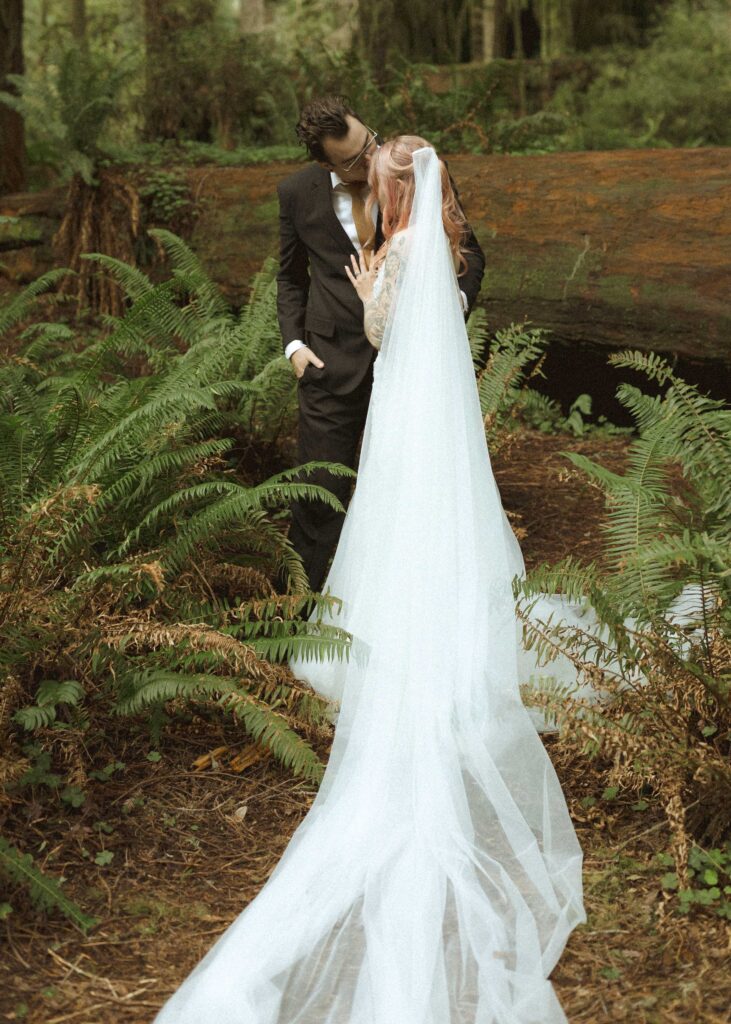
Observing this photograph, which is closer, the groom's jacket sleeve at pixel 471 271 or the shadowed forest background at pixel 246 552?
the shadowed forest background at pixel 246 552

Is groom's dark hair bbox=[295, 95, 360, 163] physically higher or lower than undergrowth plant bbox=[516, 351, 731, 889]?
higher

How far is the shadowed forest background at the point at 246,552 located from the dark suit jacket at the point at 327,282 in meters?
0.43

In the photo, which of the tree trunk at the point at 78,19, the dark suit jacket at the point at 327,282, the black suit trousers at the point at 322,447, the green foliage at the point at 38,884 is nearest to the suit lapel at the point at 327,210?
the dark suit jacket at the point at 327,282

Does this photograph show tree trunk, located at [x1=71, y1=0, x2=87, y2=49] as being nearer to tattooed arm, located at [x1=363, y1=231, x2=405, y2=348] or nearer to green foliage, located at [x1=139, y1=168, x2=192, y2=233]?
green foliage, located at [x1=139, y1=168, x2=192, y2=233]

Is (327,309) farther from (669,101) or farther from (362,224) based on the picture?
(669,101)

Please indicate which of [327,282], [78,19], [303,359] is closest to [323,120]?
[327,282]

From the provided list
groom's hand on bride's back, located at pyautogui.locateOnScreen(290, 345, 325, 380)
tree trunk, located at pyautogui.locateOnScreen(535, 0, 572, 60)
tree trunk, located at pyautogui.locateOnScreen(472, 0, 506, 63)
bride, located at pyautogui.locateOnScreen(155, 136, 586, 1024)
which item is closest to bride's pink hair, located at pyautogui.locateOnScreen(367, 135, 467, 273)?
bride, located at pyautogui.locateOnScreen(155, 136, 586, 1024)

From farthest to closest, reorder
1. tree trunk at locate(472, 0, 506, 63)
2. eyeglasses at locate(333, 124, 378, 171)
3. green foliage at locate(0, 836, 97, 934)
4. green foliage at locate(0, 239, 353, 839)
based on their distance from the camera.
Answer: tree trunk at locate(472, 0, 506, 63) → eyeglasses at locate(333, 124, 378, 171) → green foliage at locate(0, 239, 353, 839) → green foliage at locate(0, 836, 97, 934)

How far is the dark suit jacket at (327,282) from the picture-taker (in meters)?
4.43

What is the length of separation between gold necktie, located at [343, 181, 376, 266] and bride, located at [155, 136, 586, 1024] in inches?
10.0

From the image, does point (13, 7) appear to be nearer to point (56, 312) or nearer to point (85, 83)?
point (85, 83)

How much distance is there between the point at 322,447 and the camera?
4.66m

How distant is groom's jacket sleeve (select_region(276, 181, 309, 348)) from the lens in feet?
15.2

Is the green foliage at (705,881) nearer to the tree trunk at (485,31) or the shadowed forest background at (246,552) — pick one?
the shadowed forest background at (246,552)
